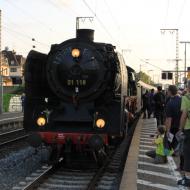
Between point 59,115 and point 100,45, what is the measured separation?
1.83 metres

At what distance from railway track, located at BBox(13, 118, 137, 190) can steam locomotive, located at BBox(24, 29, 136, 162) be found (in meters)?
0.54

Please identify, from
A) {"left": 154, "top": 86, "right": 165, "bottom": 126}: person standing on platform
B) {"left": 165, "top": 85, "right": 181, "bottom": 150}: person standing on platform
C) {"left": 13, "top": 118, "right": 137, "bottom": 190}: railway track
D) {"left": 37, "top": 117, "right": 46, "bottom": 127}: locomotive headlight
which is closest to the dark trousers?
{"left": 154, "top": 86, "right": 165, "bottom": 126}: person standing on platform

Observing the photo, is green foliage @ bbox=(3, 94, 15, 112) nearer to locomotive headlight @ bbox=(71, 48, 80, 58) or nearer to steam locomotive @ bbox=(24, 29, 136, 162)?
steam locomotive @ bbox=(24, 29, 136, 162)

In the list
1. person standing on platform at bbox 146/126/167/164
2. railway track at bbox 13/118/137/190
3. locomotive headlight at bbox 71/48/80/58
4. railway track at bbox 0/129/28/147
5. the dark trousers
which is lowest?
railway track at bbox 13/118/137/190

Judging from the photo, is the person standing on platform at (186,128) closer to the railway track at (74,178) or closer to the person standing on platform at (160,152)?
the railway track at (74,178)

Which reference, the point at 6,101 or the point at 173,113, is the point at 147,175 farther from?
the point at 6,101

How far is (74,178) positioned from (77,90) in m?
1.99

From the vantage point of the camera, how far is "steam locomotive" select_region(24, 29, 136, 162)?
10422 millimetres

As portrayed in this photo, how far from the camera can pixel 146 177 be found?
9320 mm

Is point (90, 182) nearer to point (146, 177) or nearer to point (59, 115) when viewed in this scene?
point (146, 177)

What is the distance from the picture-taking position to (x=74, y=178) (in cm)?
988

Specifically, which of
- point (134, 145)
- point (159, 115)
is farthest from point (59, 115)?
point (159, 115)

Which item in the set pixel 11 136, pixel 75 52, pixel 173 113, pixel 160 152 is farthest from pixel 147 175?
pixel 11 136

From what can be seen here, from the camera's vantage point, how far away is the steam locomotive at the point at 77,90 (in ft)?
34.2
